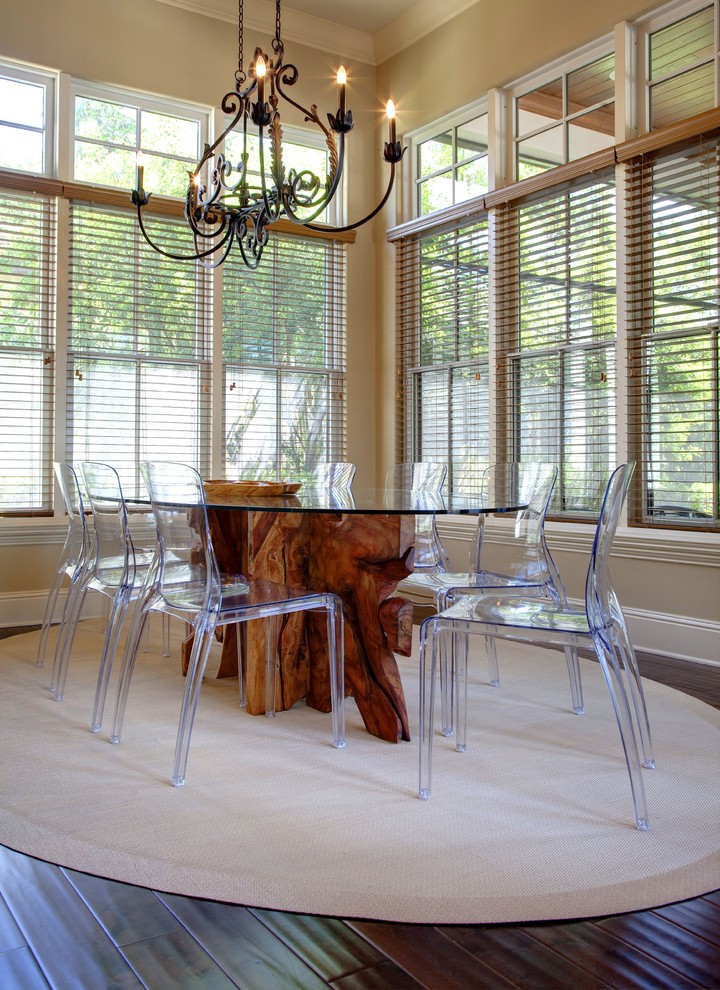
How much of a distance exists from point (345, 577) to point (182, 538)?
580 millimetres

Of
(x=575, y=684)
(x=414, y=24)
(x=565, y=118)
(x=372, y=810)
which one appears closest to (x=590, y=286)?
(x=565, y=118)

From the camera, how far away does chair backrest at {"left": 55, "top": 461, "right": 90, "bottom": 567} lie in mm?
3410

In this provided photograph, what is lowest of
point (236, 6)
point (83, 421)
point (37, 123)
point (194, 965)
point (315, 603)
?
point (194, 965)

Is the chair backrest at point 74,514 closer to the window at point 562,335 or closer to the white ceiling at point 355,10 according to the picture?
the window at point 562,335

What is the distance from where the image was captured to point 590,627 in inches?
83.8

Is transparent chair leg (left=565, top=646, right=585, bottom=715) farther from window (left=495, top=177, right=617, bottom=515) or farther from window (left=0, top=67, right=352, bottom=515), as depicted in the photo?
window (left=0, top=67, right=352, bottom=515)

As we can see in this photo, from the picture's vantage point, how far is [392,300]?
564cm

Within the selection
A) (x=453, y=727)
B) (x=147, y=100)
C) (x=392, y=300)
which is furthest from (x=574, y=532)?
(x=147, y=100)

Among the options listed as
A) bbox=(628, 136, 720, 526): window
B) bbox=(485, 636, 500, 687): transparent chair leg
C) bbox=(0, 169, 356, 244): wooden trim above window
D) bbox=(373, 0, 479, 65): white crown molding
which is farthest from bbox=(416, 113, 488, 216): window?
bbox=(485, 636, 500, 687): transparent chair leg

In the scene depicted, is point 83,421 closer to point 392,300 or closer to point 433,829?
point 392,300

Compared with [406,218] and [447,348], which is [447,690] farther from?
[406,218]

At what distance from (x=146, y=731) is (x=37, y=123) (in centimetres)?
356

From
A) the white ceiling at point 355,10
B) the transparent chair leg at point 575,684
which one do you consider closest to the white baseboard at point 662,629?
the transparent chair leg at point 575,684

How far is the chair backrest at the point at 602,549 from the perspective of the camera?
2.10 m
